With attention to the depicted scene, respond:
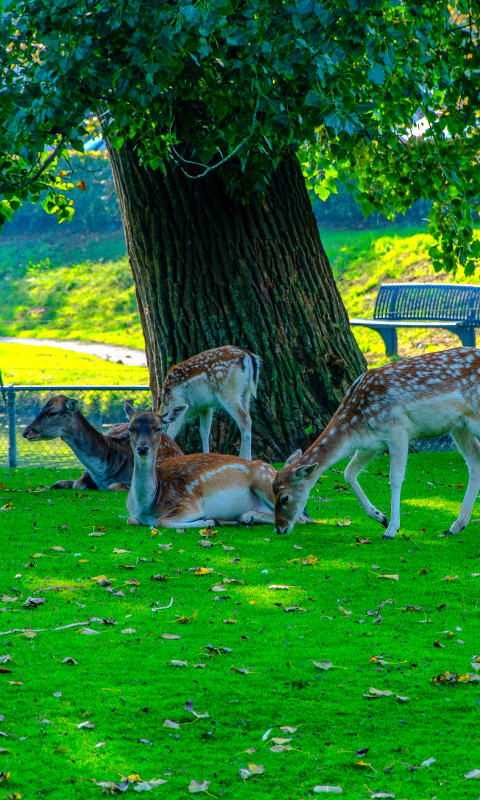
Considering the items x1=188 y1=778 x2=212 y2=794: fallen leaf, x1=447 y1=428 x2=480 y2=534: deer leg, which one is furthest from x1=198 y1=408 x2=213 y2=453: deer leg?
x1=188 y1=778 x2=212 y2=794: fallen leaf

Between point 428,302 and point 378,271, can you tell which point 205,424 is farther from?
point 378,271

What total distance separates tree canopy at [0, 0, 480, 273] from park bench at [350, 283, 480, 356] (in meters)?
8.25

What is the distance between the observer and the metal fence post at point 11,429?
10977 mm

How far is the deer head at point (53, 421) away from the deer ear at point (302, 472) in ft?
10.2

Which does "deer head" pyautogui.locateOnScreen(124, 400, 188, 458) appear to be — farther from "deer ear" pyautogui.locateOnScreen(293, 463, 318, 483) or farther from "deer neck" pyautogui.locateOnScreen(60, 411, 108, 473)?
"deer neck" pyautogui.locateOnScreen(60, 411, 108, 473)

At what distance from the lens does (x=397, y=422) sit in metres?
6.72

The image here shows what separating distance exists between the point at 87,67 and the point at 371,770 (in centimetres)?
569

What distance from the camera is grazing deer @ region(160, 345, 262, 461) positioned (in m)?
9.30

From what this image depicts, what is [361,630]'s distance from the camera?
4.73 metres

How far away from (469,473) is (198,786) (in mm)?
4309

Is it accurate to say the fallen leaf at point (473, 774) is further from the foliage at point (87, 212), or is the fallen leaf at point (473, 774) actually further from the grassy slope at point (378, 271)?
the foliage at point (87, 212)

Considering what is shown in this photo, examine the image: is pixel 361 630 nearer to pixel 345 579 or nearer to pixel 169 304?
pixel 345 579

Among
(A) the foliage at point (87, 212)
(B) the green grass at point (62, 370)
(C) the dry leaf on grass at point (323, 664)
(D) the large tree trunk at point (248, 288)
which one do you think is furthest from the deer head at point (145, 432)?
(A) the foliage at point (87, 212)

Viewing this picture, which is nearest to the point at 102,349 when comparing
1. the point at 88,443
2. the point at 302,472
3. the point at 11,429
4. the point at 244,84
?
the point at 11,429
